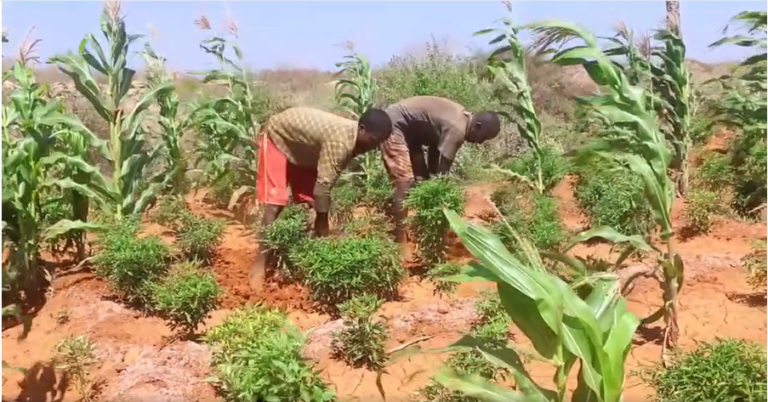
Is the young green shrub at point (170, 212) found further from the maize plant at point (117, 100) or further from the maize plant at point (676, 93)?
the maize plant at point (676, 93)

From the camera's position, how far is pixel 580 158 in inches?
162

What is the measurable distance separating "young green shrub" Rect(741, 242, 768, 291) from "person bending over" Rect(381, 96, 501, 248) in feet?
6.91

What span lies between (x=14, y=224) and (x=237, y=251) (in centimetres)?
172

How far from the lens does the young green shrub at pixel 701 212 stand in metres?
6.21

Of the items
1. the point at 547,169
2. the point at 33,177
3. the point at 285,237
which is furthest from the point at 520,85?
the point at 33,177

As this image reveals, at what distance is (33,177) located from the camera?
16.5 ft

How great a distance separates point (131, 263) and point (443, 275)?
80.5 inches

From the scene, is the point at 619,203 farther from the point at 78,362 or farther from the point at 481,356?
the point at 78,362

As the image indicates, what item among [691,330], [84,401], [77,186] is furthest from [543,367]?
[77,186]

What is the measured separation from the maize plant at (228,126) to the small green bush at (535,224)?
2.84m

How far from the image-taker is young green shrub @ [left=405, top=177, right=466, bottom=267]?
5.32 meters

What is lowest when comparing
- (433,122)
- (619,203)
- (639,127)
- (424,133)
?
(619,203)

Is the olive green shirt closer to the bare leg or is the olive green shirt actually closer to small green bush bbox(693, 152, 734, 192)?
the bare leg

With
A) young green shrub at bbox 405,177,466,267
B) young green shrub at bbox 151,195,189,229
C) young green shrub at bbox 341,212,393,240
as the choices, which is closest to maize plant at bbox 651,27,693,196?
young green shrub at bbox 405,177,466,267
